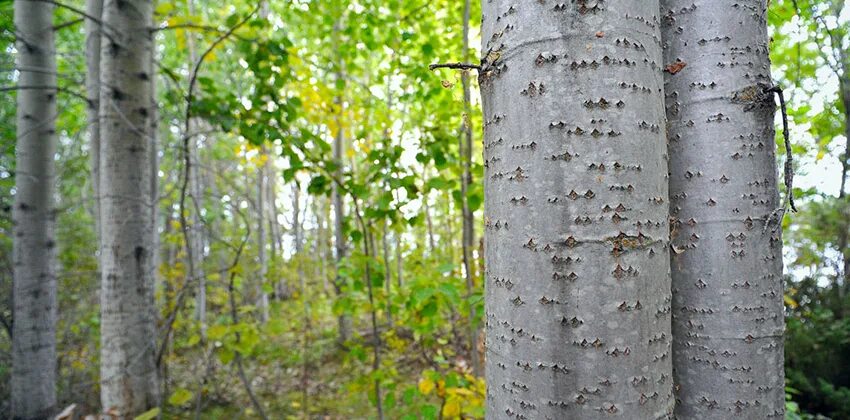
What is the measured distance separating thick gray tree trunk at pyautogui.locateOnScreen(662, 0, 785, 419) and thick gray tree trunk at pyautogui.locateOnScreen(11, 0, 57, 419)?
165 inches

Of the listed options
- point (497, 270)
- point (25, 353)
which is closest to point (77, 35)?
point (25, 353)

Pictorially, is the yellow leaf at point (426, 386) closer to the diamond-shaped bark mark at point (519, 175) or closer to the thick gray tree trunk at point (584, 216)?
the thick gray tree trunk at point (584, 216)

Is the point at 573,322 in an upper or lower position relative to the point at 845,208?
lower

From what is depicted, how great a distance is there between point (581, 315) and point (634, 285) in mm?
112

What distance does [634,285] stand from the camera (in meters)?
0.72

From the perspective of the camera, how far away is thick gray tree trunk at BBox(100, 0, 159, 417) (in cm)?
239

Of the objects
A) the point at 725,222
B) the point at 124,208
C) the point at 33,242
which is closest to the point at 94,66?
the point at 33,242

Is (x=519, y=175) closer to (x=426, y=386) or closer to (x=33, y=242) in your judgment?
(x=426, y=386)

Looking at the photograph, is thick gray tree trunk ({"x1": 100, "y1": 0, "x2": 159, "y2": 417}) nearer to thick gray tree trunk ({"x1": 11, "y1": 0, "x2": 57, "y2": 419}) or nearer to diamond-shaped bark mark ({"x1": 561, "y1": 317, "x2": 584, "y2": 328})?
thick gray tree trunk ({"x1": 11, "y1": 0, "x2": 57, "y2": 419})

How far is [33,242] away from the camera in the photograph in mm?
3174

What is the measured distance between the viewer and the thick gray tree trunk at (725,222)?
971mm

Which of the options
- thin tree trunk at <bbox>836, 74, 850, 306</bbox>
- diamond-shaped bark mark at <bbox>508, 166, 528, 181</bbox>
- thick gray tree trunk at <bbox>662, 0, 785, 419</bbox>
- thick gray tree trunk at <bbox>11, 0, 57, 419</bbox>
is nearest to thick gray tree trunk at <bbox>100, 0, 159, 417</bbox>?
thick gray tree trunk at <bbox>11, 0, 57, 419</bbox>

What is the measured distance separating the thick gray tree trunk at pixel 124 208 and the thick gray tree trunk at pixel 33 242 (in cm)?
126

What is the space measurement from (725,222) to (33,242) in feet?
14.4
